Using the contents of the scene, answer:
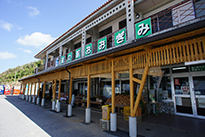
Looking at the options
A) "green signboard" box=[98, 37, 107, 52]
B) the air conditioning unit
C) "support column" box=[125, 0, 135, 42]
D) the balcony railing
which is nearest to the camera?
the air conditioning unit

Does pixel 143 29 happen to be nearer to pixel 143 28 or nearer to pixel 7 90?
pixel 143 28

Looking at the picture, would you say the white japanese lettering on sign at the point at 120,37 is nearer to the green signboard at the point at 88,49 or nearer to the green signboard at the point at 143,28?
the green signboard at the point at 143,28

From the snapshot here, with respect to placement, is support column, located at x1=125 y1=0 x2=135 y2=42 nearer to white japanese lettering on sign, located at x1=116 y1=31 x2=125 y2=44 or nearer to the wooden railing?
white japanese lettering on sign, located at x1=116 y1=31 x2=125 y2=44

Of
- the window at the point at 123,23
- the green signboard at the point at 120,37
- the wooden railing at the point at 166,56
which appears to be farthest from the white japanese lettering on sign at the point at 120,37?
the wooden railing at the point at 166,56

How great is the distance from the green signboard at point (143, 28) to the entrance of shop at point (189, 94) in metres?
3.78

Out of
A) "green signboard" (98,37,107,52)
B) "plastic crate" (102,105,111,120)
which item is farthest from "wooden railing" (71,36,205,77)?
"green signboard" (98,37,107,52)

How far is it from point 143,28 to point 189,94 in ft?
16.8

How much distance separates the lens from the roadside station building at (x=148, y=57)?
3.63m

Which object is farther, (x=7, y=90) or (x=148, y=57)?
(x=7, y=90)

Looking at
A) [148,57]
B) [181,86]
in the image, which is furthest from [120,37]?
[181,86]

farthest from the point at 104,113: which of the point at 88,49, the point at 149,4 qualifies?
the point at 149,4

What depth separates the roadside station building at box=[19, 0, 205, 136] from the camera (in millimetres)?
3631

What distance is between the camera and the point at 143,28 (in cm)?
685

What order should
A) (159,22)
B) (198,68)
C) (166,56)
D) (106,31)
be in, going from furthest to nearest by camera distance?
(106,31), (159,22), (198,68), (166,56)
